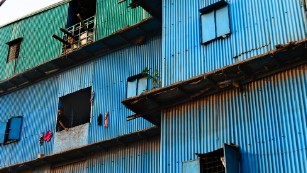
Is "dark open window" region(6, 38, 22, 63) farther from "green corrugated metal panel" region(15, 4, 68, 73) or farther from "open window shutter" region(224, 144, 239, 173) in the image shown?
"open window shutter" region(224, 144, 239, 173)

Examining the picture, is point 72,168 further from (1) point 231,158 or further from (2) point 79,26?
(1) point 231,158

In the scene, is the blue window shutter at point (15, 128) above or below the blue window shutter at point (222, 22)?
below

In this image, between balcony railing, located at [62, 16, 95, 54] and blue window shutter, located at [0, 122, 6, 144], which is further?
blue window shutter, located at [0, 122, 6, 144]

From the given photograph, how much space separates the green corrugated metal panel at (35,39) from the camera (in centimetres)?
2366

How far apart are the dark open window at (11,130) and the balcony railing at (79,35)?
14.2 feet

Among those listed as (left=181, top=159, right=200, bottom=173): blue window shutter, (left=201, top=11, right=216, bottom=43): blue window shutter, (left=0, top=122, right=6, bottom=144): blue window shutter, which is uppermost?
(left=201, top=11, right=216, bottom=43): blue window shutter

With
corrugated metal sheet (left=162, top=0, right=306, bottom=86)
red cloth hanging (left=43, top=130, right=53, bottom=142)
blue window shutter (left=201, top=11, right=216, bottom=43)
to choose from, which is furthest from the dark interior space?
blue window shutter (left=201, top=11, right=216, bottom=43)

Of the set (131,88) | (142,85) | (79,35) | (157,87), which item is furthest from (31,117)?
(157,87)

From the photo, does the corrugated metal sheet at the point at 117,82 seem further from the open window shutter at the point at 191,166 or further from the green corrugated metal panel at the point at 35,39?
the open window shutter at the point at 191,166

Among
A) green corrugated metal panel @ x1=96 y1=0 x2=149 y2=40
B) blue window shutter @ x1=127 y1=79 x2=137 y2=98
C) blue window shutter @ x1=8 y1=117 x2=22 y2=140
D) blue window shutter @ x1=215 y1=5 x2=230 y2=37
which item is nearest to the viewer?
blue window shutter @ x1=215 y1=5 x2=230 y2=37

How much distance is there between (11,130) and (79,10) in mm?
7344

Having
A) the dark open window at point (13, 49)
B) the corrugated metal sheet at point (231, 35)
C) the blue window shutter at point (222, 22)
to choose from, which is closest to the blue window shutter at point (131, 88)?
the corrugated metal sheet at point (231, 35)

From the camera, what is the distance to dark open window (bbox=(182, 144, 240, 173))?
12961 mm

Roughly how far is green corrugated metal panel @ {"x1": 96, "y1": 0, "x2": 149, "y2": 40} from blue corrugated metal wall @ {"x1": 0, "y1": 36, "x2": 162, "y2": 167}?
130 centimetres
